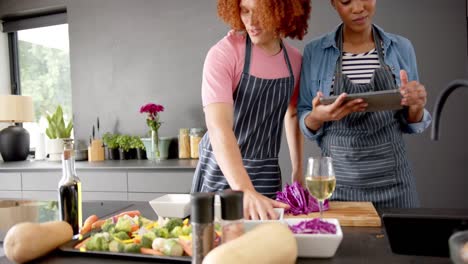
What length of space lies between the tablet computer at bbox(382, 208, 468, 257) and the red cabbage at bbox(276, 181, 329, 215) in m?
0.21

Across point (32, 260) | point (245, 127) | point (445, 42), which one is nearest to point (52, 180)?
point (245, 127)

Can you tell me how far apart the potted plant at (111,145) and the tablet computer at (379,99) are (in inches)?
98.0

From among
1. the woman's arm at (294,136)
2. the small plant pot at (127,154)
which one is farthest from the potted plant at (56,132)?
the woman's arm at (294,136)

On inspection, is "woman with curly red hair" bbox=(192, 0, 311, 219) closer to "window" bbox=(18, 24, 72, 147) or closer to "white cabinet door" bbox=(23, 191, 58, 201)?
"white cabinet door" bbox=(23, 191, 58, 201)

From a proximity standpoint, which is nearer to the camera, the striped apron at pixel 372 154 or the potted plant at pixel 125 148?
the striped apron at pixel 372 154

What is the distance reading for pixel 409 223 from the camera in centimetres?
113

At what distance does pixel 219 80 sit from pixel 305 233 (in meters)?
0.70

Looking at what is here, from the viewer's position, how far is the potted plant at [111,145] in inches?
136

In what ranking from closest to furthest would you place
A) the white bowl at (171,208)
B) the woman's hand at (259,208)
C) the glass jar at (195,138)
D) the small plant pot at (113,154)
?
1. the woman's hand at (259,208)
2. the white bowl at (171,208)
3. the glass jar at (195,138)
4. the small plant pot at (113,154)

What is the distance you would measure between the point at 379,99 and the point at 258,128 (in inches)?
19.4

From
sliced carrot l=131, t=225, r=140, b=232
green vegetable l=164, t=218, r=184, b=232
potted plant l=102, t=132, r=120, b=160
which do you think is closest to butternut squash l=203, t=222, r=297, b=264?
green vegetable l=164, t=218, r=184, b=232

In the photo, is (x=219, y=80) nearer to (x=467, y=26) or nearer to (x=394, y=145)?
(x=394, y=145)

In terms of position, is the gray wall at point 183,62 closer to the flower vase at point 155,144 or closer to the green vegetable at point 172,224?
the flower vase at point 155,144

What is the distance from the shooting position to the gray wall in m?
2.69
